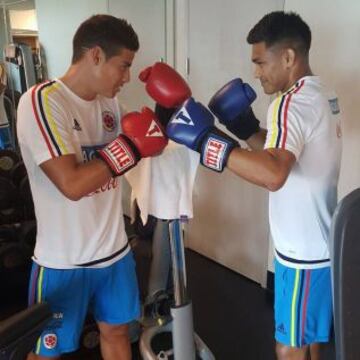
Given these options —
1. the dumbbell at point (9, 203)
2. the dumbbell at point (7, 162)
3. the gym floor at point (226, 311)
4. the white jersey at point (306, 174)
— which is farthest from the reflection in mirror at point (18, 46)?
the white jersey at point (306, 174)

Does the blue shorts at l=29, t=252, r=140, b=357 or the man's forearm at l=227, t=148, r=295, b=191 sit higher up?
the man's forearm at l=227, t=148, r=295, b=191

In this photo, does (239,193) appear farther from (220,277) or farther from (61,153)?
(61,153)

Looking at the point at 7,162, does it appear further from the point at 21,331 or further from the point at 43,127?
the point at 21,331

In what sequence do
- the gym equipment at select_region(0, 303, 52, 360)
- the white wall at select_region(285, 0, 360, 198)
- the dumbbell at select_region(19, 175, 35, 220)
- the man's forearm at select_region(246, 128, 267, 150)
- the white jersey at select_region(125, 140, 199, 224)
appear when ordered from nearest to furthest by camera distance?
the gym equipment at select_region(0, 303, 52, 360) < the white jersey at select_region(125, 140, 199, 224) < the man's forearm at select_region(246, 128, 267, 150) < the white wall at select_region(285, 0, 360, 198) < the dumbbell at select_region(19, 175, 35, 220)

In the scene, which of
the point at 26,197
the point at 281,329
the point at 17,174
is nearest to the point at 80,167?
the point at 281,329

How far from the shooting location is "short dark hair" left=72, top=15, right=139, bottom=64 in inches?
48.0

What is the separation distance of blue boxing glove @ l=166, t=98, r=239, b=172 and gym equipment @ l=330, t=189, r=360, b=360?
Result: 0.55m

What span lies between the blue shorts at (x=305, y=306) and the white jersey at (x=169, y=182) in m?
0.41

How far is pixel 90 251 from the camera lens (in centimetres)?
128

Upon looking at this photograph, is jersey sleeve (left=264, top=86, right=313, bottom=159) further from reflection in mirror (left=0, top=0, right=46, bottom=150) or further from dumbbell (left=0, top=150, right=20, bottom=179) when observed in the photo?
reflection in mirror (left=0, top=0, right=46, bottom=150)

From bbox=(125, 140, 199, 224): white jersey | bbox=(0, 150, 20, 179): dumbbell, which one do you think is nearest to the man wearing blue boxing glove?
bbox=(125, 140, 199, 224): white jersey

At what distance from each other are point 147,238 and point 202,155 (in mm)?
892

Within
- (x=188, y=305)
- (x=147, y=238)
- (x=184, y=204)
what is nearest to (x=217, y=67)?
(x=147, y=238)

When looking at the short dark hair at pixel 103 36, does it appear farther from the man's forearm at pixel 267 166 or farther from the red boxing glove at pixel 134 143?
the man's forearm at pixel 267 166
